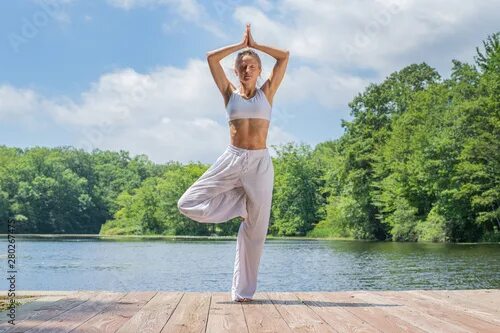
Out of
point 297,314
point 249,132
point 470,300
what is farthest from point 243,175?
point 470,300

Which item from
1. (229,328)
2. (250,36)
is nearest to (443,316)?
(229,328)

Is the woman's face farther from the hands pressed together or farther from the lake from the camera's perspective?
the lake

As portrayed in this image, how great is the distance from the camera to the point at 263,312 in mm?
5117

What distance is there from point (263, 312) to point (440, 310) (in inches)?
55.1

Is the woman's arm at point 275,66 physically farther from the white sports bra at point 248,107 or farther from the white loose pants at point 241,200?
the white loose pants at point 241,200

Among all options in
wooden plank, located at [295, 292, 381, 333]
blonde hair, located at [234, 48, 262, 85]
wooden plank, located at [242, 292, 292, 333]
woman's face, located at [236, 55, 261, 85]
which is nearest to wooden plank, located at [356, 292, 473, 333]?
wooden plank, located at [295, 292, 381, 333]

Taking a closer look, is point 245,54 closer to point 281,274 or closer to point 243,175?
point 243,175

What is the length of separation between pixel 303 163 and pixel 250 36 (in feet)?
223

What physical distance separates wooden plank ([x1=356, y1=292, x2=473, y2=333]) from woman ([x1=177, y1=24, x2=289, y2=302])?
116 centimetres

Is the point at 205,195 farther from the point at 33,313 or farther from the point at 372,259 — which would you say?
the point at 372,259

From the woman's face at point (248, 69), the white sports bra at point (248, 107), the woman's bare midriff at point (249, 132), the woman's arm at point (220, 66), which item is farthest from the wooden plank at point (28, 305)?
the woman's face at point (248, 69)

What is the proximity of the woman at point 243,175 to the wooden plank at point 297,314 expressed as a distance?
0.34m

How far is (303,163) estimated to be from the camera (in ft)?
242

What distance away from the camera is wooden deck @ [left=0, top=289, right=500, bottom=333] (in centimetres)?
443
